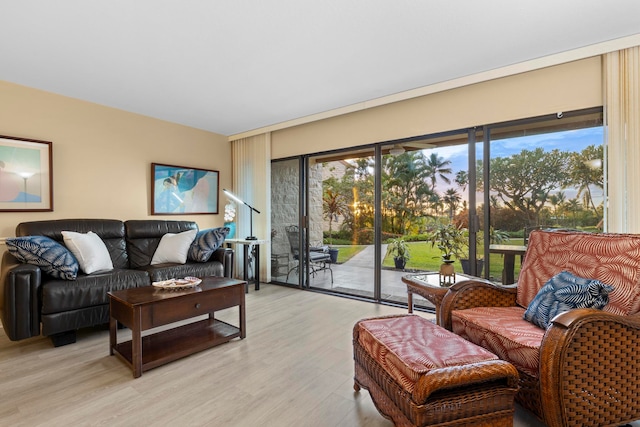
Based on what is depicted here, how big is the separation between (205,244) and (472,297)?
2.93 m

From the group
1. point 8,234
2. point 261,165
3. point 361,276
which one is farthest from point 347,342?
point 8,234

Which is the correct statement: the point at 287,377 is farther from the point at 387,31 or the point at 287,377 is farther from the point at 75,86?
the point at 75,86

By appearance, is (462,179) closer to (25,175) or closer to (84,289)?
(84,289)

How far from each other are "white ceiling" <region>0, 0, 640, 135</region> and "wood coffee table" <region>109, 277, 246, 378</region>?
6.34ft

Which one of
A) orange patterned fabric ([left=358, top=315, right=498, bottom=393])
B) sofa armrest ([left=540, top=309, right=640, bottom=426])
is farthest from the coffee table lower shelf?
sofa armrest ([left=540, top=309, right=640, bottom=426])

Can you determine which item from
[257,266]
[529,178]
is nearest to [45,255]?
[257,266]

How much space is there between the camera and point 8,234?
309 cm

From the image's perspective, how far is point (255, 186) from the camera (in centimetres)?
494

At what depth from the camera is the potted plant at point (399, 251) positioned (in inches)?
149

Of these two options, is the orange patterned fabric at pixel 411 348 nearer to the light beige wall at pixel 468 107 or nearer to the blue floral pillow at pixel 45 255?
the light beige wall at pixel 468 107

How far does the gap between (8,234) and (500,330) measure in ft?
14.3

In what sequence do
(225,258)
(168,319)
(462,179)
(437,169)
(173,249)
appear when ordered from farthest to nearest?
(225,258) < (173,249) < (437,169) < (462,179) < (168,319)

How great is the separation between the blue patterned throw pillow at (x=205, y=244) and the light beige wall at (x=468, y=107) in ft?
5.49

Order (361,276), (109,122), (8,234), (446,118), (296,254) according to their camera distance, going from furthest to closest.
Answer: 1. (296,254)
2. (361,276)
3. (109,122)
4. (446,118)
5. (8,234)
